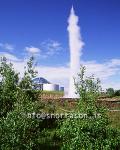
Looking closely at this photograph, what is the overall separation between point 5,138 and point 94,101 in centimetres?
815

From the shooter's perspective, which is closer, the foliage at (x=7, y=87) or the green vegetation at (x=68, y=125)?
the green vegetation at (x=68, y=125)

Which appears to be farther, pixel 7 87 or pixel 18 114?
pixel 7 87

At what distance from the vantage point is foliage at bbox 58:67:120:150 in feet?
95.9

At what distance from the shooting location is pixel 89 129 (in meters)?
29.7

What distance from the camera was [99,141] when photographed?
29.4 m

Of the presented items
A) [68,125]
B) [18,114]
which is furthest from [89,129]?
[18,114]

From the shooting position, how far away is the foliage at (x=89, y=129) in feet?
95.9

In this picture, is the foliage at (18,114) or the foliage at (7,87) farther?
the foliage at (7,87)

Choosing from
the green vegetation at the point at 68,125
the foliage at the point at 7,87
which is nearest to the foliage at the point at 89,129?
the green vegetation at the point at 68,125

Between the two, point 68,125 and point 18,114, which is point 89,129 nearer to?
point 68,125

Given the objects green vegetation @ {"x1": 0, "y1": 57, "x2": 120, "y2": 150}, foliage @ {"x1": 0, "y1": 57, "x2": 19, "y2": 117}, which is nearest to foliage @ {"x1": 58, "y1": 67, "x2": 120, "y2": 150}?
green vegetation @ {"x1": 0, "y1": 57, "x2": 120, "y2": 150}

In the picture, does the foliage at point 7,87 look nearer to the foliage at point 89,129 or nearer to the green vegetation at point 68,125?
the green vegetation at point 68,125

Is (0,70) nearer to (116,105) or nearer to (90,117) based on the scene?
(90,117)

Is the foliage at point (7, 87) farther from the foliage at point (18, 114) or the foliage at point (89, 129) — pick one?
the foliage at point (89, 129)
